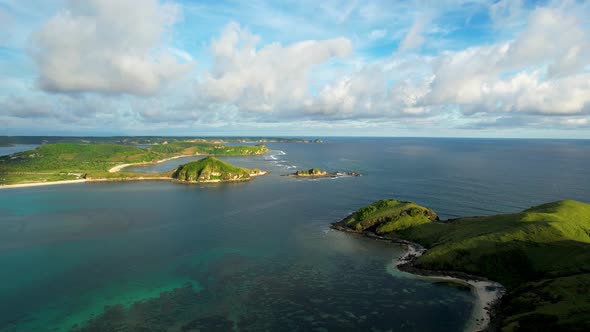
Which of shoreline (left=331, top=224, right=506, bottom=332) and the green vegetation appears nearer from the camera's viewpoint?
shoreline (left=331, top=224, right=506, bottom=332)

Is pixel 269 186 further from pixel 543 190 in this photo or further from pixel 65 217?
pixel 543 190

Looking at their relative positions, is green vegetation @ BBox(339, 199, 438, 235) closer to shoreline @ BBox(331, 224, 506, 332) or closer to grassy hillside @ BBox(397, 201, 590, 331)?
grassy hillside @ BBox(397, 201, 590, 331)

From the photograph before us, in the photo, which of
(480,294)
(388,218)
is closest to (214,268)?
(388,218)

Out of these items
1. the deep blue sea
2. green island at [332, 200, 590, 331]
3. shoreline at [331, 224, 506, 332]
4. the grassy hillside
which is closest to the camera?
the grassy hillside

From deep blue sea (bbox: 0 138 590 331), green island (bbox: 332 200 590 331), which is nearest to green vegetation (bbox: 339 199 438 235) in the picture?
green island (bbox: 332 200 590 331)

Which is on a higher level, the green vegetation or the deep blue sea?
the green vegetation

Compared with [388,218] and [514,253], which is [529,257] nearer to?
[514,253]

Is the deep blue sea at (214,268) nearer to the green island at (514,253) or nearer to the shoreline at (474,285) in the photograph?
the shoreline at (474,285)
